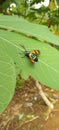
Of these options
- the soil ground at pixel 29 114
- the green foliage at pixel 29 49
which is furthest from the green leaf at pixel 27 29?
the soil ground at pixel 29 114

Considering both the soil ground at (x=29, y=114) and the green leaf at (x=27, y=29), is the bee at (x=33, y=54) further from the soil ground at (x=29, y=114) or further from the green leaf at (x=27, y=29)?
the soil ground at (x=29, y=114)

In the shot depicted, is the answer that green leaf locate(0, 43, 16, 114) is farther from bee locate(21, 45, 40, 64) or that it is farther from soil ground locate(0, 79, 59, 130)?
soil ground locate(0, 79, 59, 130)

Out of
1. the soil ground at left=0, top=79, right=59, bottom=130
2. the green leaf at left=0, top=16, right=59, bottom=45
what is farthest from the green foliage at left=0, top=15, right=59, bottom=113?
the soil ground at left=0, top=79, right=59, bottom=130

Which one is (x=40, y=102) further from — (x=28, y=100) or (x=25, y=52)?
(x=25, y=52)

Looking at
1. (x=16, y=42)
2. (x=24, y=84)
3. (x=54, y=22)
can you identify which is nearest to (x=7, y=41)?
(x=16, y=42)

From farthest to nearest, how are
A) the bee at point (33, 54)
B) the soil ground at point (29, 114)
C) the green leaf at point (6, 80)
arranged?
the soil ground at point (29, 114) < the bee at point (33, 54) < the green leaf at point (6, 80)

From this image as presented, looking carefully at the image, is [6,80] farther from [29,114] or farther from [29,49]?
[29,114]
